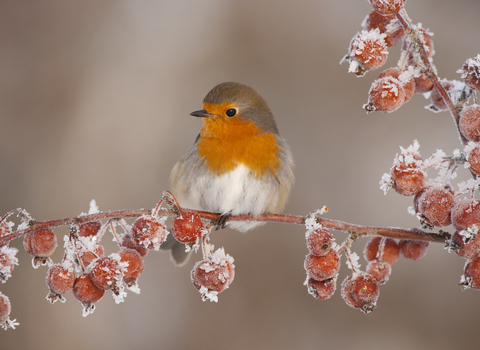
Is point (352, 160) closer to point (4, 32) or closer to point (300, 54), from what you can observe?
point (300, 54)

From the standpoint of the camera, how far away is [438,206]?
0.96 m

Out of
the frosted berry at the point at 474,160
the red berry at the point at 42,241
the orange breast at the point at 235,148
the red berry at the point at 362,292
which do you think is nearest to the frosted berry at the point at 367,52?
the frosted berry at the point at 474,160

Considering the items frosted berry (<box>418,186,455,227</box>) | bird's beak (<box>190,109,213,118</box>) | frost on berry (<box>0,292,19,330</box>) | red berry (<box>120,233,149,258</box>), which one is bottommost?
frost on berry (<box>0,292,19,330</box>)

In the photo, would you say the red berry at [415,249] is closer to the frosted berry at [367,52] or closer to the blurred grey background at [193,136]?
the frosted berry at [367,52]

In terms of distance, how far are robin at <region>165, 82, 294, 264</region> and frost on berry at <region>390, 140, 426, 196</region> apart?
1.05 meters

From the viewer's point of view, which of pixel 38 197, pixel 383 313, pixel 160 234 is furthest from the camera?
pixel 38 197

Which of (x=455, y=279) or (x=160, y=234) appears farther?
(x=455, y=279)

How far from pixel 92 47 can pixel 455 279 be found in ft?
10.8

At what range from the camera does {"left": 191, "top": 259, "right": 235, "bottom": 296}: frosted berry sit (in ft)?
3.67

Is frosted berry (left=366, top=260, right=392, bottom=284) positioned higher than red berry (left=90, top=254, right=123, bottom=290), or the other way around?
frosted berry (left=366, top=260, right=392, bottom=284)

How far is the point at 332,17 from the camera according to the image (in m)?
3.63

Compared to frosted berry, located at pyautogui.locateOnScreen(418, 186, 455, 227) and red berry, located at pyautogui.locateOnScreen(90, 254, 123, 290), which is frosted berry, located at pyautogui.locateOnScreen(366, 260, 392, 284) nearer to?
frosted berry, located at pyautogui.locateOnScreen(418, 186, 455, 227)

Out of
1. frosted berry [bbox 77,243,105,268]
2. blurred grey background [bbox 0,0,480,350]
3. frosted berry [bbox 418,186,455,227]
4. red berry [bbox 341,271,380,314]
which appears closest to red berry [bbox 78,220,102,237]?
frosted berry [bbox 77,243,105,268]

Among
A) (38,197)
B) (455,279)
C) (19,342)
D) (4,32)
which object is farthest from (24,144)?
(455,279)
